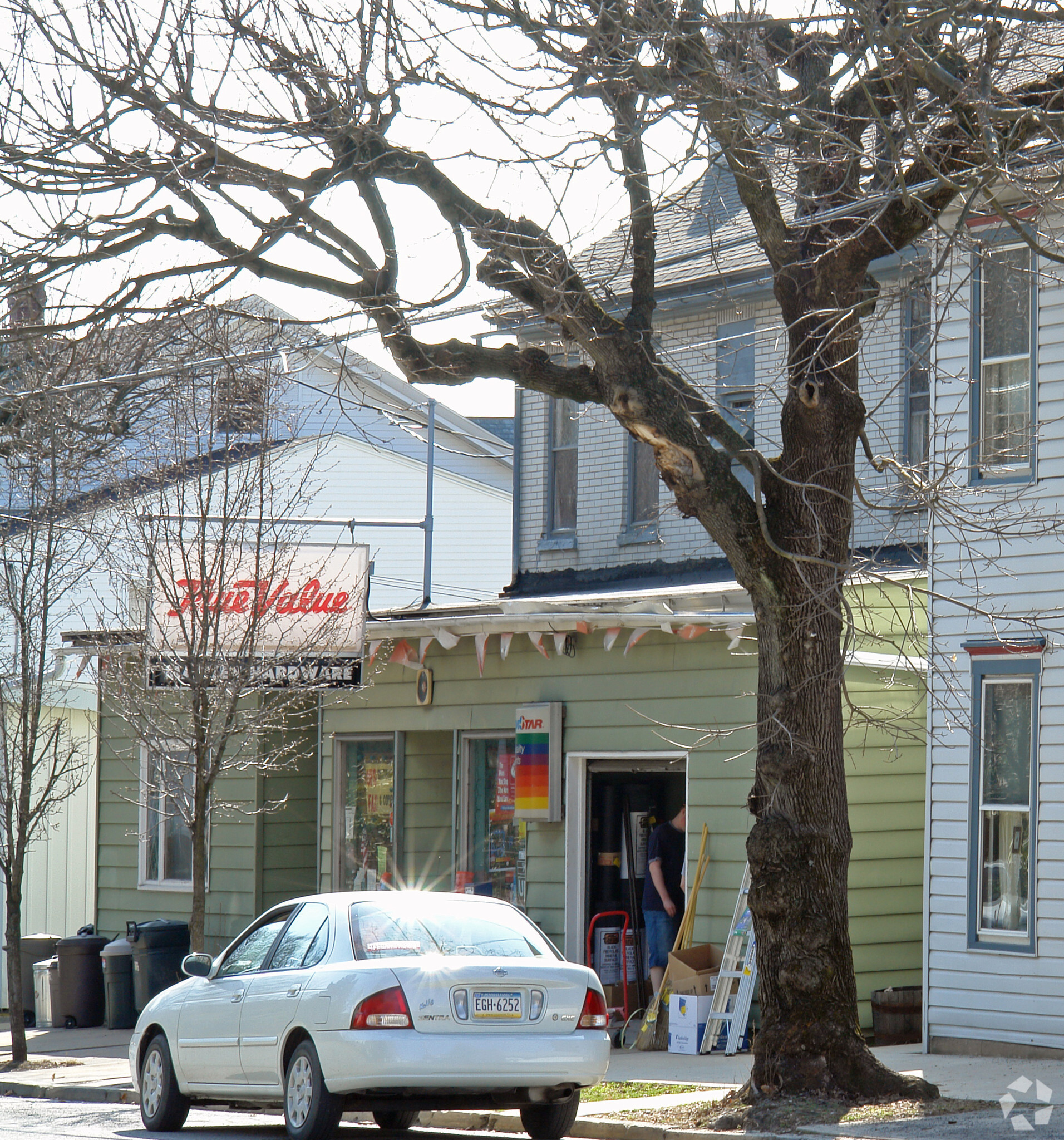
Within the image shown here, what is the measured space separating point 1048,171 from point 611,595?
5.34 m

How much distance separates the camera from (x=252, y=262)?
1080 centimetres

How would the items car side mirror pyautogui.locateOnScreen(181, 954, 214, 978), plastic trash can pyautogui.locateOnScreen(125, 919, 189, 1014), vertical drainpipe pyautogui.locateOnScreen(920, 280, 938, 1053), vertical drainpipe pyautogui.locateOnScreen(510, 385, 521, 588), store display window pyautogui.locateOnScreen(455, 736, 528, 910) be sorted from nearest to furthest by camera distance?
car side mirror pyautogui.locateOnScreen(181, 954, 214, 978)
vertical drainpipe pyautogui.locateOnScreen(920, 280, 938, 1053)
store display window pyautogui.locateOnScreen(455, 736, 528, 910)
plastic trash can pyautogui.locateOnScreen(125, 919, 189, 1014)
vertical drainpipe pyautogui.locateOnScreen(510, 385, 521, 588)

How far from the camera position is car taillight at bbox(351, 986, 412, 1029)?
29.6ft

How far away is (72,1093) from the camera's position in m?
13.7

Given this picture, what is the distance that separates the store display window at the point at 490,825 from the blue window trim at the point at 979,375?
557 cm

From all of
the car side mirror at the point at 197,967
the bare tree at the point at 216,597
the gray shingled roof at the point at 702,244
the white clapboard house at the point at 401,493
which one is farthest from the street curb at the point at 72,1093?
the white clapboard house at the point at 401,493

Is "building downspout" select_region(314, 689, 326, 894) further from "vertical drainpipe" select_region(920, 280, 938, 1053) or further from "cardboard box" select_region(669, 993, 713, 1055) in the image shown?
"vertical drainpipe" select_region(920, 280, 938, 1053)

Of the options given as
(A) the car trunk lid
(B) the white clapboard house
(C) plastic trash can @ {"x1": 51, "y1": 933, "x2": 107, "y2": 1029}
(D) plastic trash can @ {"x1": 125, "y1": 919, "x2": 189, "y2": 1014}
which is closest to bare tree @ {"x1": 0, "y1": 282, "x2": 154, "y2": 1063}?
(D) plastic trash can @ {"x1": 125, "y1": 919, "x2": 189, "y2": 1014}

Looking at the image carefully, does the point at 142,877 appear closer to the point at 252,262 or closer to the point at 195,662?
the point at 195,662

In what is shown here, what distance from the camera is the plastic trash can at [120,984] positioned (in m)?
18.4

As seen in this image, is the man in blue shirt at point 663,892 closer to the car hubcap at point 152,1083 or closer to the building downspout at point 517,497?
the car hubcap at point 152,1083

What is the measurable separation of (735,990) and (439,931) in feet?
15.2

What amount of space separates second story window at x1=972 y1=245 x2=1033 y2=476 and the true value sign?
Answer: 6.18 m

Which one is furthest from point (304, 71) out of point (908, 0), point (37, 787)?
point (37, 787)
